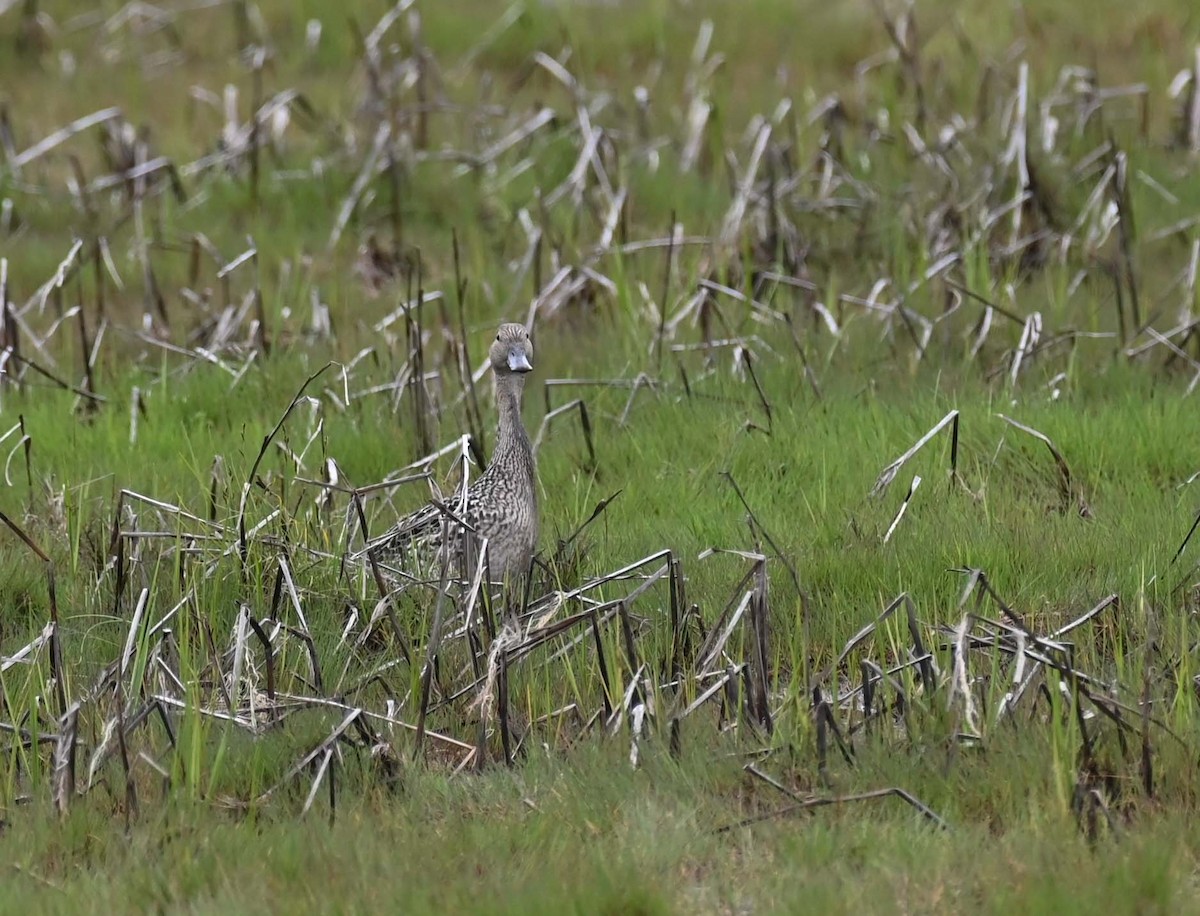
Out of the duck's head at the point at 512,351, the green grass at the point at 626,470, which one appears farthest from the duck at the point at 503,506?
the green grass at the point at 626,470

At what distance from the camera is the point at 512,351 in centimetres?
566

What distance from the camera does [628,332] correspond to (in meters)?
7.34

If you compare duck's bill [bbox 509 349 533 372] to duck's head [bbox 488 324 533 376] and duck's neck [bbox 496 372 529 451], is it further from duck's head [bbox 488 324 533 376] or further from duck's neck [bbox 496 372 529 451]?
duck's neck [bbox 496 372 529 451]

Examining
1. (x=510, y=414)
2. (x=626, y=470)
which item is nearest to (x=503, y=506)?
(x=510, y=414)

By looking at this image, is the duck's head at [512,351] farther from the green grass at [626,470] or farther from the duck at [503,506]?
the green grass at [626,470]

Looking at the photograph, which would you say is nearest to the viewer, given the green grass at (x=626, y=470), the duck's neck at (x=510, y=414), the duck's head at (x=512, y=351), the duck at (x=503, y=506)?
the green grass at (x=626, y=470)

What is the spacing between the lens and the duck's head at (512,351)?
219 inches

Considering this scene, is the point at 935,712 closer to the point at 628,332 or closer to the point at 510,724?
the point at 510,724

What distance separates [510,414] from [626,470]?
0.65 metres

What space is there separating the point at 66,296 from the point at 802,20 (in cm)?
470

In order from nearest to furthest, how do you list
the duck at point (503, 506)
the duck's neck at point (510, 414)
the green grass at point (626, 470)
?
the green grass at point (626, 470) < the duck at point (503, 506) < the duck's neck at point (510, 414)

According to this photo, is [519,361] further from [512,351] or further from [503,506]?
[503,506]

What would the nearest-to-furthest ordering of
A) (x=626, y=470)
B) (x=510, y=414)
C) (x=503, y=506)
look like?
(x=503, y=506) → (x=510, y=414) → (x=626, y=470)

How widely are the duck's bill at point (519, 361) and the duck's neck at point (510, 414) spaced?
193mm
